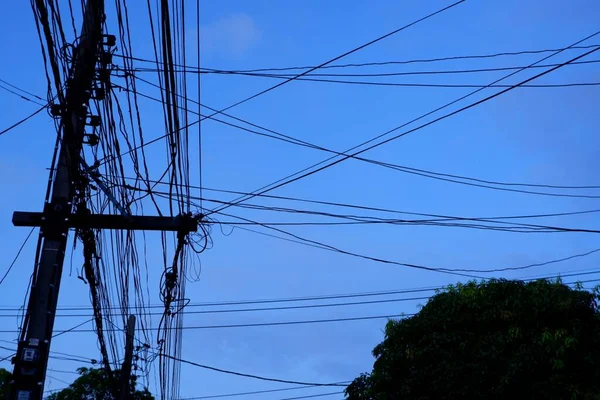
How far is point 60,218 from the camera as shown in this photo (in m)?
9.41

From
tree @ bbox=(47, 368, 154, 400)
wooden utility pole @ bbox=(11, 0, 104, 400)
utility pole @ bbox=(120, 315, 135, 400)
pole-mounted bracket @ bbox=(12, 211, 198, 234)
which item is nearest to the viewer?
wooden utility pole @ bbox=(11, 0, 104, 400)

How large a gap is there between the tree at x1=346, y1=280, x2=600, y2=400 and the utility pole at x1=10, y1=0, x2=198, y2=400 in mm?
8672

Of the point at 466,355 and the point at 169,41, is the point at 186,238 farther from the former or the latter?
the point at 466,355

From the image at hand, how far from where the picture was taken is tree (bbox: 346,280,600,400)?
15484mm

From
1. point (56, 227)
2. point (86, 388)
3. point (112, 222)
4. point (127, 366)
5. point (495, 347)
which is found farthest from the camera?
point (86, 388)

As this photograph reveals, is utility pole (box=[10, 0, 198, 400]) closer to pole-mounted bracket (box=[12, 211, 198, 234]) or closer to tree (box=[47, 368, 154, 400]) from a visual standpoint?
pole-mounted bracket (box=[12, 211, 198, 234])

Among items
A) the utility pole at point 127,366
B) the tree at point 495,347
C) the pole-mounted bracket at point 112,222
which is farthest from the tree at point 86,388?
the pole-mounted bracket at point 112,222

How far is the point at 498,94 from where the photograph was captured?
11.4m

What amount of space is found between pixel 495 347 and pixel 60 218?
9.81 m

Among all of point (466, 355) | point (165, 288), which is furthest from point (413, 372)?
point (165, 288)

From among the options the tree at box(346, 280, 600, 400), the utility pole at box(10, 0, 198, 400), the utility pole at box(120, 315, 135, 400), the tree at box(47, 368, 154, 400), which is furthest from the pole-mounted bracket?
the tree at box(47, 368, 154, 400)

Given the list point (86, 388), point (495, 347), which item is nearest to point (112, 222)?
point (495, 347)

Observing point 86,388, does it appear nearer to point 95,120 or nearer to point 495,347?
point 495,347

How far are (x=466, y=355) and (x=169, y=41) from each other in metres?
11.2
